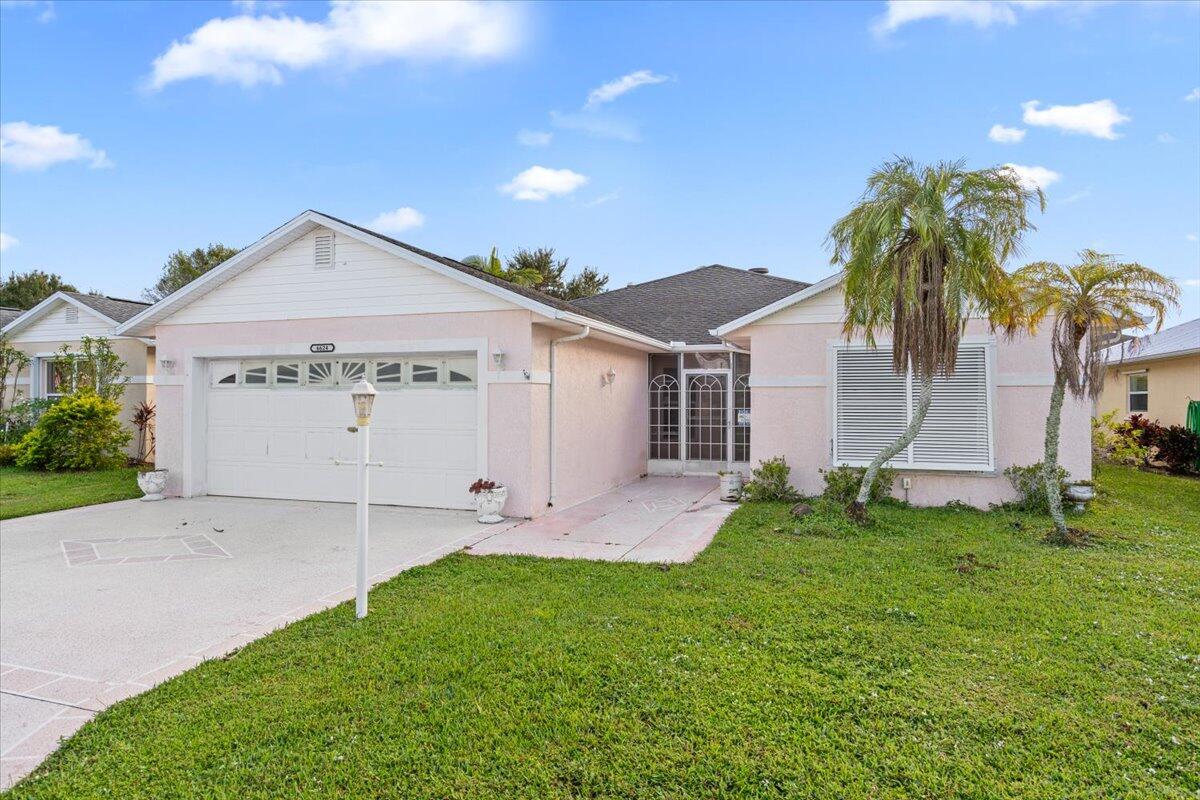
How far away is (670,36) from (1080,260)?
727cm

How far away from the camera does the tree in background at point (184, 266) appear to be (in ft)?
117

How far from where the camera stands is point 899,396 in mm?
9312

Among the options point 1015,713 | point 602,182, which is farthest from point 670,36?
point 1015,713

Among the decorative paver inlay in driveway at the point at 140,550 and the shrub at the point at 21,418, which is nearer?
the decorative paver inlay in driveway at the point at 140,550

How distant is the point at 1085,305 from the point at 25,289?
46.6m

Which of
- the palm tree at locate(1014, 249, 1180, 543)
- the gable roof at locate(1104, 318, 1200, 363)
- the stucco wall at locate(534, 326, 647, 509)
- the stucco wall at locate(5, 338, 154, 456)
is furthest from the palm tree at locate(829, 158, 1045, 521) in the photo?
the stucco wall at locate(5, 338, 154, 456)

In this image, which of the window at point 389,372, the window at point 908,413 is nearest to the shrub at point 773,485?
the window at point 908,413

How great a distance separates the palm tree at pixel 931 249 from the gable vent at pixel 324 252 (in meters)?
7.49

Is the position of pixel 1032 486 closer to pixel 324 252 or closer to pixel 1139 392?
pixel 324 252

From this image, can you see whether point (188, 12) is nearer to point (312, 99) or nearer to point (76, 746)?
point (312, 99)

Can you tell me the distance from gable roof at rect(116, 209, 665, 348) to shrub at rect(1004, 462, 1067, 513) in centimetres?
623

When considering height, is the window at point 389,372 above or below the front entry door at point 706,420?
above

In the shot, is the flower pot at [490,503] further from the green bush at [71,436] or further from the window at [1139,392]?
the window at [1139,392]

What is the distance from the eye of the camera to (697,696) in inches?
141
